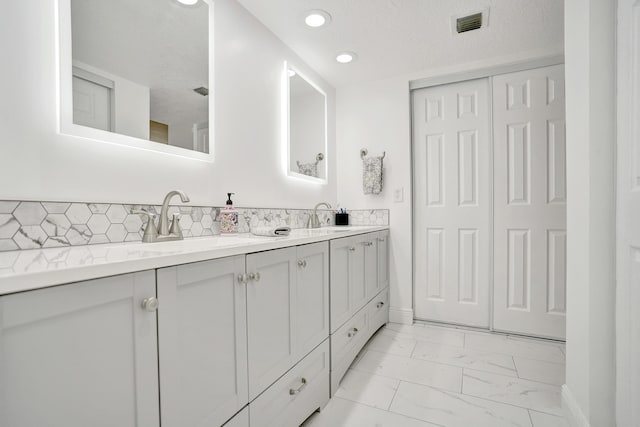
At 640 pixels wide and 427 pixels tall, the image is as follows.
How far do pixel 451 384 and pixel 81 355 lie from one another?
1849 mm

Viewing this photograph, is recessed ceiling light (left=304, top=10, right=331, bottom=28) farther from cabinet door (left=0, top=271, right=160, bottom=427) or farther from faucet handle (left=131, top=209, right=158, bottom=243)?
cabinet door (left=0, top=271, right=160, bottom=427)

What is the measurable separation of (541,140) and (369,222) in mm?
1542

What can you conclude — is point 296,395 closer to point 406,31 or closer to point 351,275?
point 351,275

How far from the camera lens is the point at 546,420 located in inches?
57.7

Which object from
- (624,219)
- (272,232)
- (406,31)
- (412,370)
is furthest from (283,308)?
(406,31)

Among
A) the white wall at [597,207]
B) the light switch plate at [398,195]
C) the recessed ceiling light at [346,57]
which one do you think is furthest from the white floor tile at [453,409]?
the recessed ceiling light at [346,57]

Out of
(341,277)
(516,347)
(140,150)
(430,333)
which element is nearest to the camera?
(140,150)

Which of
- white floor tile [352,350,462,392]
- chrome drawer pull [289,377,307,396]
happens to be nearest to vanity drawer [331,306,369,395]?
white floor tile [352,350,462,392]

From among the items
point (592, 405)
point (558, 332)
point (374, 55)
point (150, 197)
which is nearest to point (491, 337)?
point (558, 332)

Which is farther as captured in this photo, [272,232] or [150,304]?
[272,232]

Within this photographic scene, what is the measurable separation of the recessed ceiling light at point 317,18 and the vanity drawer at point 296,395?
1958 mm

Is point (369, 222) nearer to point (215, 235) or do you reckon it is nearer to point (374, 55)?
point (374, 55)

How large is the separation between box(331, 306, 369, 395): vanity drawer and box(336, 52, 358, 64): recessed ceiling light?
77.4 inches

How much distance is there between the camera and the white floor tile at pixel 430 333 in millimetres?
2420
